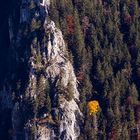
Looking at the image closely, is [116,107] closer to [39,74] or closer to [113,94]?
[113,94]

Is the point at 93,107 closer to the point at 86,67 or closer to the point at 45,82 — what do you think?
the point at 86,67

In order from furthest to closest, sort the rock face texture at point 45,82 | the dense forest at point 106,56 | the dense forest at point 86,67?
the dense forest at point 106,56 → the dense forest at point 86,67 → the rock face texture at point 45,82

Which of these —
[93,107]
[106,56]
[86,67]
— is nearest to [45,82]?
[86,67]

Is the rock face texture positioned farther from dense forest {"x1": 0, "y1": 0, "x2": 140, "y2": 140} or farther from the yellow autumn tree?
the yellow autumn tree

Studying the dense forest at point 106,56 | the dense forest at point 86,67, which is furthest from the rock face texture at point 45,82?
the dense forest at point 106,56

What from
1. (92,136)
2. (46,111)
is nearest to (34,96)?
(46,111)

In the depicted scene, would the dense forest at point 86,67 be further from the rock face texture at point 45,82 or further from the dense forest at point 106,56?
the rock face texture at point 45,82

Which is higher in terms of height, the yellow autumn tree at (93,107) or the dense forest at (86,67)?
the dense forest at (86,67)
